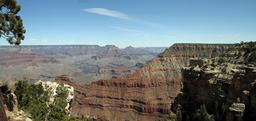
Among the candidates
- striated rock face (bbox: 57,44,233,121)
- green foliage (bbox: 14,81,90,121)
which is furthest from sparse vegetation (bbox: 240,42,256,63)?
striated rock face (bbox: 57,44,233,121)

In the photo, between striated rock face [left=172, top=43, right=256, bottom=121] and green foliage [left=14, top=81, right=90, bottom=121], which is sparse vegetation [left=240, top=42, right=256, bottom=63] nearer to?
striated rock face [left=172, top=43, right=256, bottom=121]

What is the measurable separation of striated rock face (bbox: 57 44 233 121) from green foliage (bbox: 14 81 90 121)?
83656mm

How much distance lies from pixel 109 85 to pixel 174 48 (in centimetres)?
4710

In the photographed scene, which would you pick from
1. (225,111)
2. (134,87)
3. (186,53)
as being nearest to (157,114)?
(134,87)

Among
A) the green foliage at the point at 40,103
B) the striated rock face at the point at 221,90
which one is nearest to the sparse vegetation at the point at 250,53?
the striated rock face at the point at 221,90

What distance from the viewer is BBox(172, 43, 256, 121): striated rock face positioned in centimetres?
4397

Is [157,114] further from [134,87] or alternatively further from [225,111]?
[225,111]

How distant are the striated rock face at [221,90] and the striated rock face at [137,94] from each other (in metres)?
66.7

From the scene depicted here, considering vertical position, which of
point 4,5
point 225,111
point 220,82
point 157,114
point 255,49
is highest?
point 4,5

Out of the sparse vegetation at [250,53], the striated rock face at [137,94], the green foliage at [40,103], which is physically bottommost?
the striated rock face at [137,94]

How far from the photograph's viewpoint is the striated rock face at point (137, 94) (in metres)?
134

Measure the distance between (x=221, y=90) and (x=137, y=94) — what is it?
9544 centimetres

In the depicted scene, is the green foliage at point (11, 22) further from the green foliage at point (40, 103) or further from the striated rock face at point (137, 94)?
the striated rock face at point (137, 94)

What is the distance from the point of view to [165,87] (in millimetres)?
151125
